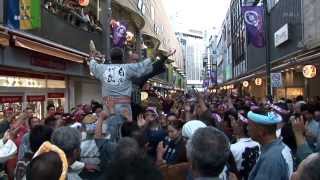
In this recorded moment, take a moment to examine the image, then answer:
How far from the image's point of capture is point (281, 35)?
3056cm

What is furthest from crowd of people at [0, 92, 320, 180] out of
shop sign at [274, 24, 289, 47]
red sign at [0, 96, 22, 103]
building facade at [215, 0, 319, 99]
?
shop sign at [274, 24, 289, 47]

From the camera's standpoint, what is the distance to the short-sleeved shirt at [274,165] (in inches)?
179

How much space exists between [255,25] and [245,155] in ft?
77.8

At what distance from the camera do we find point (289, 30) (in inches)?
1100

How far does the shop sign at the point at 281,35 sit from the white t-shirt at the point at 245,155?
22.2 m

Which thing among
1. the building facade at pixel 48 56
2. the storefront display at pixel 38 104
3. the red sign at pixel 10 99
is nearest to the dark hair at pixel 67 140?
the building facade at pixel 48 56

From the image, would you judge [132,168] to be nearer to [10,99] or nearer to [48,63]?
[10,99]

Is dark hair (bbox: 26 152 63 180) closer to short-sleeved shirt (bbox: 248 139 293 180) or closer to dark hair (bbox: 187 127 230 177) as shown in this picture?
dark hair (bbox: 187 127 230 177)

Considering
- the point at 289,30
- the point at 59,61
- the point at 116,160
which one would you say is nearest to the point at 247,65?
the point at 289,30

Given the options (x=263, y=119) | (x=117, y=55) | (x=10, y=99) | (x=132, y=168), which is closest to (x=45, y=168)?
(x=132, y=168)

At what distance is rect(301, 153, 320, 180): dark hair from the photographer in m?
2.78

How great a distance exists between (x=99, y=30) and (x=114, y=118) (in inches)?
877

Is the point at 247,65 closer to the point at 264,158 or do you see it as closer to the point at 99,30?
the point at 99,30

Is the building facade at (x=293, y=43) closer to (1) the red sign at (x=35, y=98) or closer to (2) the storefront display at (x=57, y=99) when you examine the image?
(2) the storefront display at (x=57, y=99)
